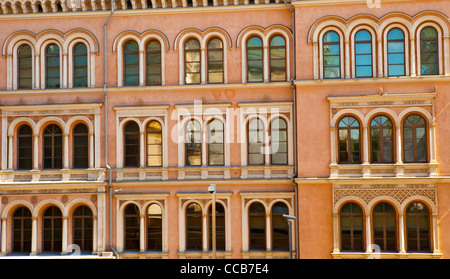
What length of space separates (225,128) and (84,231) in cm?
771

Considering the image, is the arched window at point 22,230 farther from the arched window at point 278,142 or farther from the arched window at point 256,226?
the arched window at point 278,142

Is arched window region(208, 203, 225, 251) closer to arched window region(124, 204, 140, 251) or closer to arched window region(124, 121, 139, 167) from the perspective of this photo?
arched window region(124, 204, 140, 251)

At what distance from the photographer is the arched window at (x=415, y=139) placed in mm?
22875

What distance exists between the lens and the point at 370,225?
74.5ft

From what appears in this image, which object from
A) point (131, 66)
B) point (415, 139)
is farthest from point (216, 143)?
point (415, 139)

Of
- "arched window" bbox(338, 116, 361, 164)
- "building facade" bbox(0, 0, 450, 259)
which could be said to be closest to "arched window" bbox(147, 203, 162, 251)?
"building facade" bbox(0, 0, 450, 259)

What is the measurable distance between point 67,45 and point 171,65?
15.8 feet

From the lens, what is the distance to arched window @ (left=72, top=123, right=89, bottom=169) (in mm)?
24953

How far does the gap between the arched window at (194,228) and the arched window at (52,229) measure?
224 inches

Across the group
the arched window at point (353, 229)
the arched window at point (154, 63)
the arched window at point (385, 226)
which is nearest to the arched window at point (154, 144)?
the arched window at point (154, 63)

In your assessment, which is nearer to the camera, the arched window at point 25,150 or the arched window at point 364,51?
the arched window at point 364,51

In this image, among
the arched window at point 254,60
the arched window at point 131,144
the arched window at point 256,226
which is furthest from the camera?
the arched window at point 131,144

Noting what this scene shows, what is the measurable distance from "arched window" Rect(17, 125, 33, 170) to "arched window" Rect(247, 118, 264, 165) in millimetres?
9830
